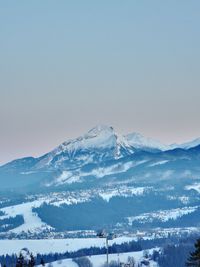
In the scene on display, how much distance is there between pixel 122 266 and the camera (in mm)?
92625

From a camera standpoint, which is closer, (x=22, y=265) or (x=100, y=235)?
(x=22, y=265)

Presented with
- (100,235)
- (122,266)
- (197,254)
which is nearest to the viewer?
(197,254)

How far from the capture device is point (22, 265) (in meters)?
67.6

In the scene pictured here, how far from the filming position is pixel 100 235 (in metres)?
79.1

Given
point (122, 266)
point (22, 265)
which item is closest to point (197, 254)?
point (22, 265)

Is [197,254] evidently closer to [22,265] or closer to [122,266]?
[22,265]

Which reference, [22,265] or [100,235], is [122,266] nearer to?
[100,235]

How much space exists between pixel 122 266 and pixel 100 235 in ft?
47.9

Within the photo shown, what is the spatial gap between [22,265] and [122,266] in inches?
1053

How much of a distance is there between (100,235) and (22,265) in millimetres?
13112

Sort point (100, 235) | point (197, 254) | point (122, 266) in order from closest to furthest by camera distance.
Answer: point (197, 254), point (100, 235), point (122, 266)

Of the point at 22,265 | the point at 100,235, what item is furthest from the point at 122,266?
the point at 22,265

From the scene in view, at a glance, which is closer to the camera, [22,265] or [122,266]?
[22,265]

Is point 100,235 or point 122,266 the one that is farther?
point 122,266
